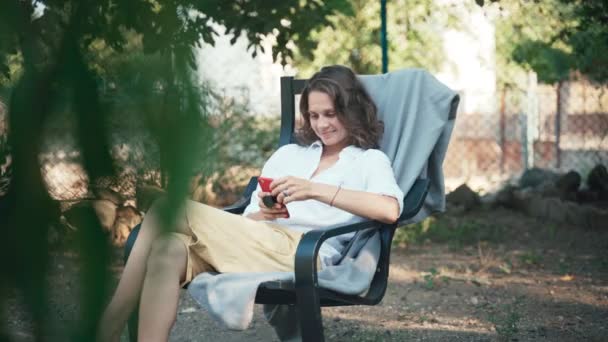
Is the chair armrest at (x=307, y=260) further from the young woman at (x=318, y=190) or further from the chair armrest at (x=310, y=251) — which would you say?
the young woman at (x=318, y=190)

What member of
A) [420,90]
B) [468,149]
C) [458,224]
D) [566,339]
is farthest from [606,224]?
[468,149]

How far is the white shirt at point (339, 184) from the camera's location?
2809 mm

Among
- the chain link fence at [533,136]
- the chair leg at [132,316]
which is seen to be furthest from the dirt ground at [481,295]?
the chair leg at [132,316]

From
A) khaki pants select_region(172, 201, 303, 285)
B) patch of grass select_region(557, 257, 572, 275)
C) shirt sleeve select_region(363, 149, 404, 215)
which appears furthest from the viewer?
patch of grass select_region(557, 257, 572, 275)

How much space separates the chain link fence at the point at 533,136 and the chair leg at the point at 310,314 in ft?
14.5

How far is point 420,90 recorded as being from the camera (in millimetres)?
3180

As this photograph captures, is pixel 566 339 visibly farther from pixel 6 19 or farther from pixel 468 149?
pixel 468 149

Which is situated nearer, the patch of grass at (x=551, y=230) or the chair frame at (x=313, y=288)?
the chair frame at (x=313, y=288)

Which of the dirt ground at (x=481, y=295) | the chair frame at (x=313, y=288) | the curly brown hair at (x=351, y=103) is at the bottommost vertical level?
the dirt ground at (x=481, y=295)

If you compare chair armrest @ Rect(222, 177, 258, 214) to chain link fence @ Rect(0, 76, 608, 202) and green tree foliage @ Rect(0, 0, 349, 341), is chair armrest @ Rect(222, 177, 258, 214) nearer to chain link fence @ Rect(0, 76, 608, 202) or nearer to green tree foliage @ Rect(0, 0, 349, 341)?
green tree foliage @ Rect(0, 0, 349, 341)

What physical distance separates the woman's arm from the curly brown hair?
360mm

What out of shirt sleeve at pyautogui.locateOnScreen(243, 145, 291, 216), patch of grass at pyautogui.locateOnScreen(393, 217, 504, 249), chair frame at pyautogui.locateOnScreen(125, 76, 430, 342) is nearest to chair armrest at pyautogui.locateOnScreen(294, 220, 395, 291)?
chair frame at pyautogui.locateOnScreen(125, 76, 430, 342)

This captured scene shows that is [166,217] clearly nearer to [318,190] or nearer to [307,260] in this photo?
[307,260]

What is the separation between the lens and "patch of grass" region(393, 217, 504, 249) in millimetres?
5703
